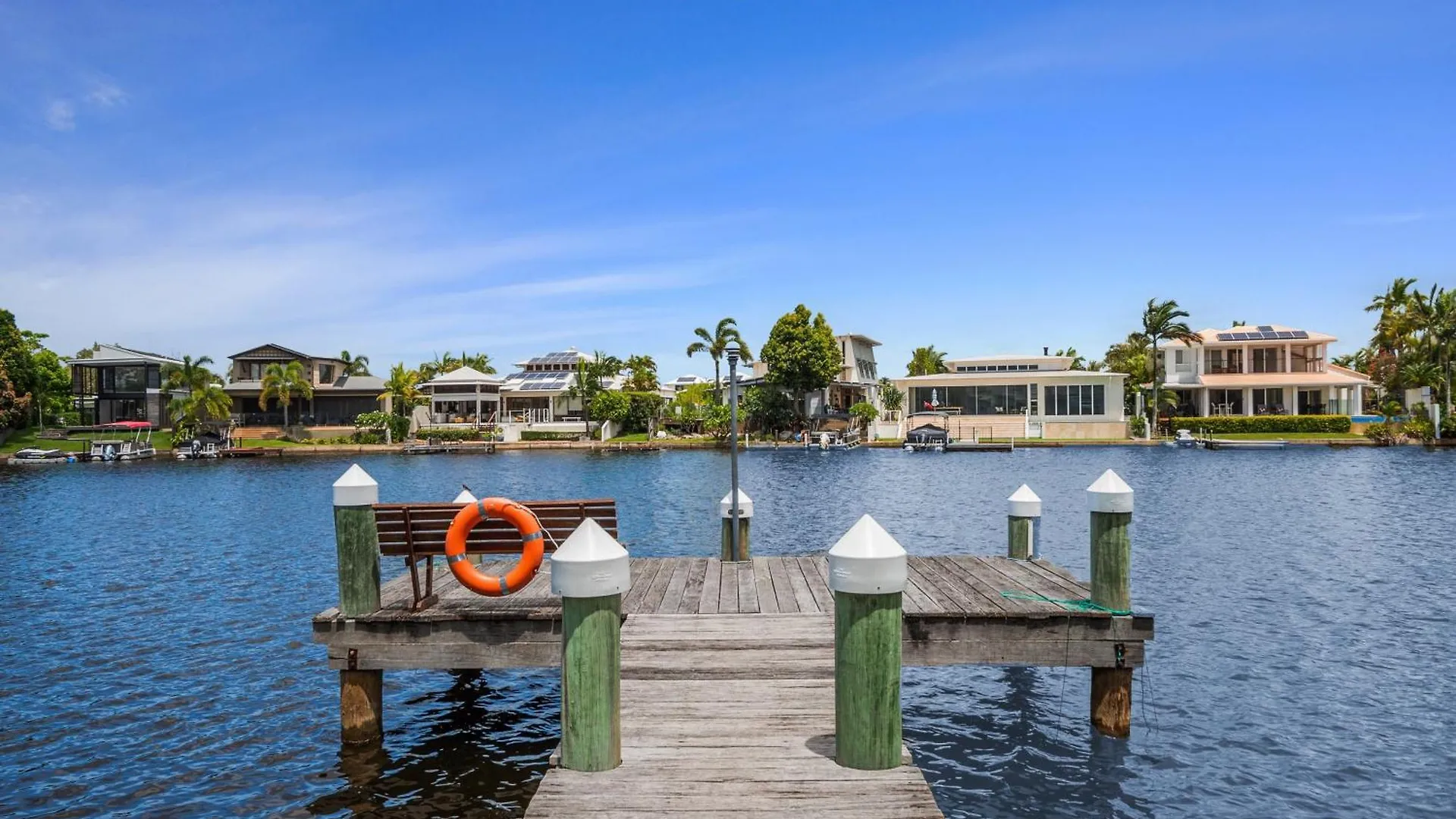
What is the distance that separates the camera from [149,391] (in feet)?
276

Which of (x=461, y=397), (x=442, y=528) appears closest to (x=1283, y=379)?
(x=461, y=397)

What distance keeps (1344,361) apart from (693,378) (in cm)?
8339

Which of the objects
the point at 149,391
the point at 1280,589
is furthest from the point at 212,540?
the point at 149,391

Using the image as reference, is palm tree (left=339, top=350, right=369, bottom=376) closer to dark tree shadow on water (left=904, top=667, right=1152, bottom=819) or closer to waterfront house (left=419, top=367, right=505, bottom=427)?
waterfront house (left=419, top=367, right=505, bottom=427)

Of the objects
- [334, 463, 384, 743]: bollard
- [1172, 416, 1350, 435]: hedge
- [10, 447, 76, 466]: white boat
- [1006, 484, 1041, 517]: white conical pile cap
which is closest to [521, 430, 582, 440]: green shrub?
[10, 447, 76, 466]: white boat

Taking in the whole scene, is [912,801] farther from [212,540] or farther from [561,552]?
[212,540]

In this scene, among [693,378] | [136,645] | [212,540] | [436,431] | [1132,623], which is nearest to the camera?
[1132,623]

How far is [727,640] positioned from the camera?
7938mm

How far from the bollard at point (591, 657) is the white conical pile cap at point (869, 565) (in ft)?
4.28

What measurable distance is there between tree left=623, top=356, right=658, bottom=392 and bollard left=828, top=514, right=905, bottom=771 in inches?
3295

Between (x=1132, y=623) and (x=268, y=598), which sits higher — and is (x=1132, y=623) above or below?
above

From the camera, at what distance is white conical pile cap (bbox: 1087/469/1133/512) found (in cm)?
847

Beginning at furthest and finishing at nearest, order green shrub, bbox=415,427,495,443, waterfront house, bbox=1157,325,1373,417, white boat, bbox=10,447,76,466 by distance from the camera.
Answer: green shrub, bbox=415,427,495,443 < waterfront house, bbox=1157,325,1373,417 < white boat, bbox=10,447,76,466

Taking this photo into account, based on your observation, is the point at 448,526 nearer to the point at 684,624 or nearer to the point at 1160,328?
the point at 684,624
